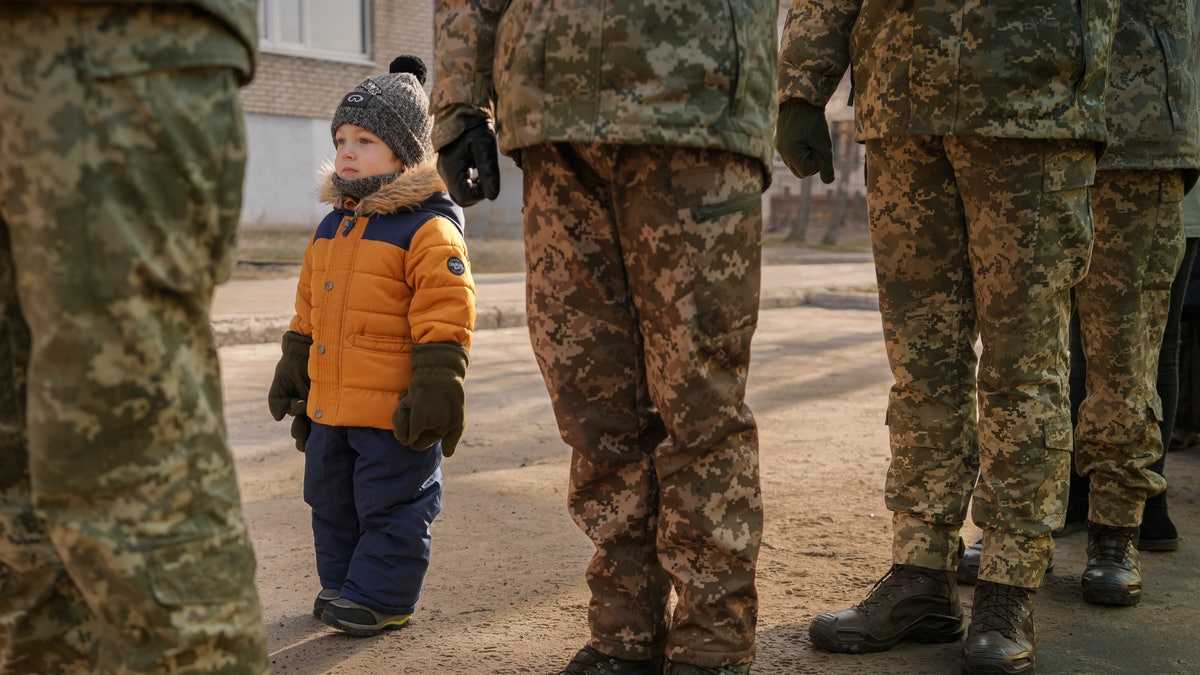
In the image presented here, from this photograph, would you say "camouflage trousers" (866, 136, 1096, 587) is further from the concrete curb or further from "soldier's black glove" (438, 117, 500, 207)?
the concrete curb

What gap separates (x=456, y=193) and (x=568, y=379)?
0.45m

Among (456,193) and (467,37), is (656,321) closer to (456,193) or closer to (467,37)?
(456,193)

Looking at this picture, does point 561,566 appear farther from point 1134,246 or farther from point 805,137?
point 1134,246

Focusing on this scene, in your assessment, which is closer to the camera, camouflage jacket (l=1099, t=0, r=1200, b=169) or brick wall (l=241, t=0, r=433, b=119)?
camouflage jacket (l=1099, t=0, r=1200, b=169)

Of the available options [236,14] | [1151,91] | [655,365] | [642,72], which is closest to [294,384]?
[655,365]

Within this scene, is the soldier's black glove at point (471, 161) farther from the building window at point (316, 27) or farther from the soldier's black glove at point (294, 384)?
the building window at point (316, 27)

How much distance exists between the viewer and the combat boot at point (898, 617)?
115 inches

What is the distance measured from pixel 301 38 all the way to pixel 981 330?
60.0 feet

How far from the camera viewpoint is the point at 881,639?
2.93 m

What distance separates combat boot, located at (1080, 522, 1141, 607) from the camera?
129 inches

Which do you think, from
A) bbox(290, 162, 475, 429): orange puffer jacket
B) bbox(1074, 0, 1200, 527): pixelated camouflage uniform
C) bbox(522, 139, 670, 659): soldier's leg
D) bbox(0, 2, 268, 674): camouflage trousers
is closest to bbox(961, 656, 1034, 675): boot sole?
bbox(522, 139, 670, 659): soldier's leg

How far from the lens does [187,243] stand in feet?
5.24

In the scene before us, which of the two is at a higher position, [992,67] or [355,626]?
[992,67]

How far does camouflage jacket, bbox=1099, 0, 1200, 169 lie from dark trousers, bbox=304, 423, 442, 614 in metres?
2.07
